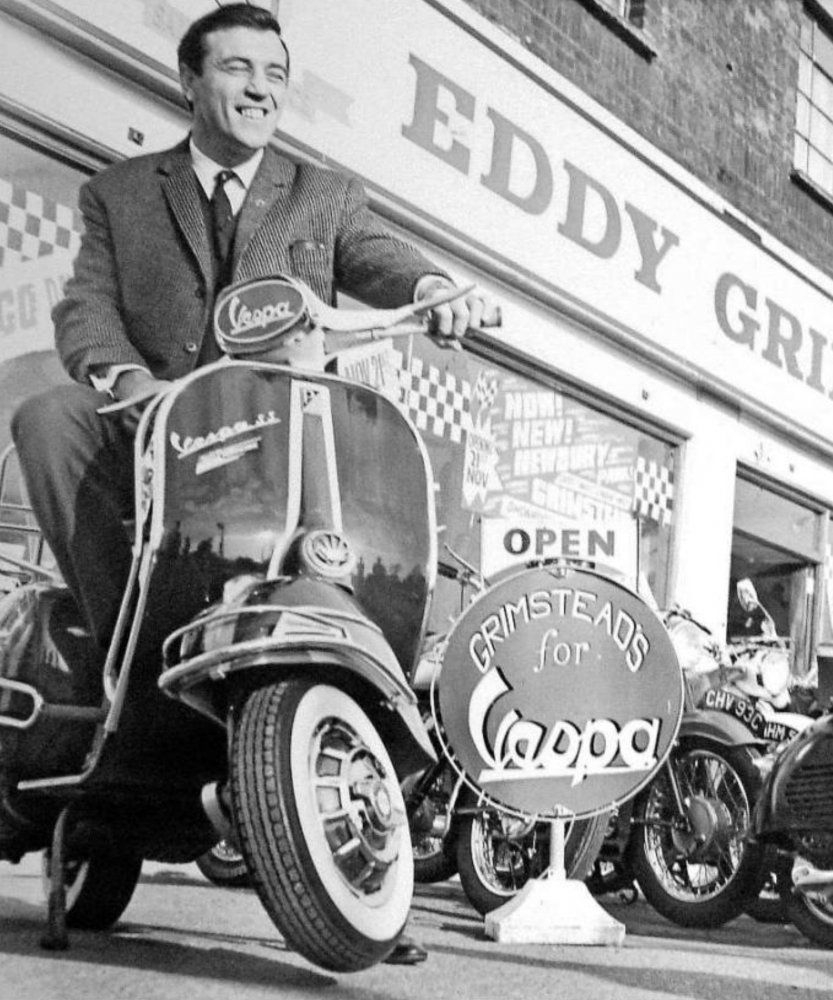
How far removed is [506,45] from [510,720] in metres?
1.78

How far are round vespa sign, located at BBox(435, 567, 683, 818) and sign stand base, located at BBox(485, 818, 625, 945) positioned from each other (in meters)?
0.12

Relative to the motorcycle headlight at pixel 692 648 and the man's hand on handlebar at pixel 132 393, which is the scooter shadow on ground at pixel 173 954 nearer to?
the man's hand on handlebar at pixel 132 393

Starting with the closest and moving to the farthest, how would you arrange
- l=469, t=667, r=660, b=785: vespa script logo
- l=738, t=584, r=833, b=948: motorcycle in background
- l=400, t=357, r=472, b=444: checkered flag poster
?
l=738, t=584, r=833, b=948: motorcycle in background → l=469, t=667, r=660, b=785: vespa script logo → l=400, t=357, r=472, b=444: checkered flag poster

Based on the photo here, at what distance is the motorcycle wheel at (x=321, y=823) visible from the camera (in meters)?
1.75

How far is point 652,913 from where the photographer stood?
3.53 meters

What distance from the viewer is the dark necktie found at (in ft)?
8.20

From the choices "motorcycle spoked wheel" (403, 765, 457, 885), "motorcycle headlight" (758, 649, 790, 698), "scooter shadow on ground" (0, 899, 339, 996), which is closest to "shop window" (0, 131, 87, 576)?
"scooter shadow on ground" (0, 899, 339, 996)

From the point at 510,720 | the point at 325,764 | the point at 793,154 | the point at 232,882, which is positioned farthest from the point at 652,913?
the point at 793,154

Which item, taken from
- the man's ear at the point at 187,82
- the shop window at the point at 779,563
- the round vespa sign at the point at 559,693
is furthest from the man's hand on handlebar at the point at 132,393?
the shop window at the point at 779,563

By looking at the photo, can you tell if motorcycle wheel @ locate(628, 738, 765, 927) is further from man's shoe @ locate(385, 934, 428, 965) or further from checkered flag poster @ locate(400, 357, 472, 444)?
man's shoe @ locate(385, 934, 428, 965)

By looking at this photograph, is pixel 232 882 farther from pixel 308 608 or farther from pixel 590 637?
pixel 308 608

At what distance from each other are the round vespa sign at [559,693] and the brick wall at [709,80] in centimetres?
162

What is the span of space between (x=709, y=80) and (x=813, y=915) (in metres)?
2.53

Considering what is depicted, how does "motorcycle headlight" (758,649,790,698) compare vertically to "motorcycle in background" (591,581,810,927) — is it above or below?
above
